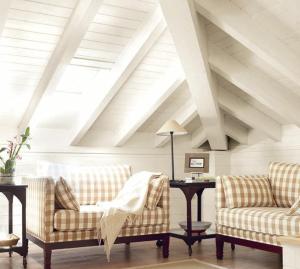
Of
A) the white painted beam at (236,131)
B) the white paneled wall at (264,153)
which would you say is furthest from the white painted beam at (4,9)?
the white paneled wall at (264,153)

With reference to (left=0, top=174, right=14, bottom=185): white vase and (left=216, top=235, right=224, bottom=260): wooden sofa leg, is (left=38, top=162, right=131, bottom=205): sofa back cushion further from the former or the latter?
(left=216, top=235, right=224, bottom=260): wooden sofa leg

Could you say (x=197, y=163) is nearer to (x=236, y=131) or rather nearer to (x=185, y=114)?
(x=185, y=114)

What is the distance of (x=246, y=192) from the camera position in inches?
165

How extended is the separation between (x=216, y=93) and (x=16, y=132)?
2.11 meters

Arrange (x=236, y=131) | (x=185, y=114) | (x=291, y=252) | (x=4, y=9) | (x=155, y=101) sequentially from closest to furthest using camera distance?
1. (x=291, y=252)
2. (x=4, y=9)
3. (x=155, y=101)
4. (x=185, y=114)
5. (x=236, y=131)

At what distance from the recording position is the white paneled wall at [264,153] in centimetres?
514

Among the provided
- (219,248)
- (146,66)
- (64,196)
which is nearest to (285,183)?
(219,248)

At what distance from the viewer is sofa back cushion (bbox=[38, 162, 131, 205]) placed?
4453mm

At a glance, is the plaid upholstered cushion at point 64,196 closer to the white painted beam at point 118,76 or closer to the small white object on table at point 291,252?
the white painted beam at point 118,76

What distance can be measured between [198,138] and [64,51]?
8.43 ft

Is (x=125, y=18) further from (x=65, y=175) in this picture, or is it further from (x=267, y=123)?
(x=267, y=123)

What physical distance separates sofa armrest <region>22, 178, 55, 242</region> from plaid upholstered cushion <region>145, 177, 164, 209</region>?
881 millimetres

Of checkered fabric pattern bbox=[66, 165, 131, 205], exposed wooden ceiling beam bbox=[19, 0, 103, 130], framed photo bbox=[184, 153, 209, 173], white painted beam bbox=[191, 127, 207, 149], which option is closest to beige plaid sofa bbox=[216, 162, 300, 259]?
framed photo bbox=[184, 153, 209, 173]

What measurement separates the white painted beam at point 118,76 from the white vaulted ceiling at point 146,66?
0.03 ft
